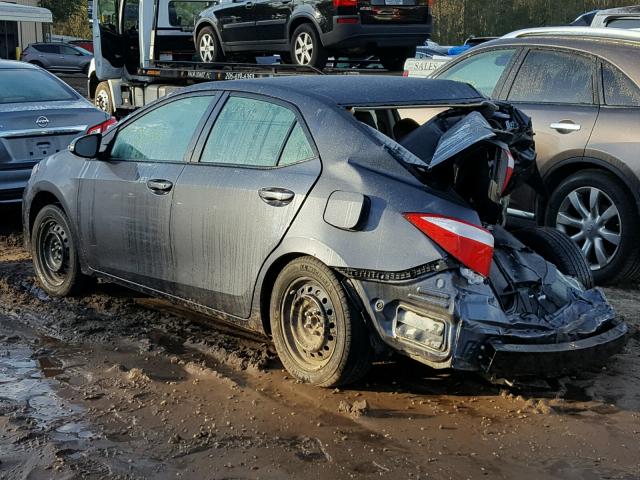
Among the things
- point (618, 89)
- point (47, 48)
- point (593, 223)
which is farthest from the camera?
point (47, 48)

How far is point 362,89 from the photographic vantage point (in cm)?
496

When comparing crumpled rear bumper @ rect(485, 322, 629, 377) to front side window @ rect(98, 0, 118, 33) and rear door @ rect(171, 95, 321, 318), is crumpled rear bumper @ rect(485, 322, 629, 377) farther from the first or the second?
front side window @ rect(98, 0, 118, 33)

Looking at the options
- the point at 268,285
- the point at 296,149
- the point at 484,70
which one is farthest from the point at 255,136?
the point at 484,70

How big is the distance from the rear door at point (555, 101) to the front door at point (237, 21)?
635 cm

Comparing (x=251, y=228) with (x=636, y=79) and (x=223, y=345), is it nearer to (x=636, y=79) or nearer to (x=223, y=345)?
(x=223, y=345)

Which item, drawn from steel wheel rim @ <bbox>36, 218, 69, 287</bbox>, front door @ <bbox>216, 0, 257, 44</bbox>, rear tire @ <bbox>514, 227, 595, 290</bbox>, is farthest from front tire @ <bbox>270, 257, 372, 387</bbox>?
front door @ <bbox>216, 0, 257, 44</bbox>

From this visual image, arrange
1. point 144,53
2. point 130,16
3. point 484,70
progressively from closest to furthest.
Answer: point 484,70 → point 144,53 → point 130,16

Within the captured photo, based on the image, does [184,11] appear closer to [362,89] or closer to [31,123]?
[31,123]

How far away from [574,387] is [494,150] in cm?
134

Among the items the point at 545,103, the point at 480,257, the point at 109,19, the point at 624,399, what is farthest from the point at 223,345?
the point at 109,19

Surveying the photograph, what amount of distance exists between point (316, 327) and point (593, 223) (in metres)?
3.03

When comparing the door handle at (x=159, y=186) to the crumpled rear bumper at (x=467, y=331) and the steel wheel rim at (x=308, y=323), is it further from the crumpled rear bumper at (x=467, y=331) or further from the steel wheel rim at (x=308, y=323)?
the crumpled rear bumper at (x=467, y=331)

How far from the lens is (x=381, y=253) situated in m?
4.21

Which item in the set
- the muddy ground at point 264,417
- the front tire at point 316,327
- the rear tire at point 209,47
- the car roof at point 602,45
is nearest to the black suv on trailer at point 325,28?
the rear tire at point 209,47
